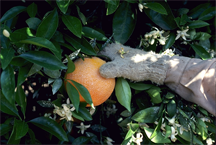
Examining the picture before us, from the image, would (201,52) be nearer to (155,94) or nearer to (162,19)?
(162,19)

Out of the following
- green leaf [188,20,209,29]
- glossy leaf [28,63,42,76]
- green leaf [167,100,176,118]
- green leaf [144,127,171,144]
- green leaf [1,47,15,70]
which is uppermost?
green leaf [188,20,209,29]

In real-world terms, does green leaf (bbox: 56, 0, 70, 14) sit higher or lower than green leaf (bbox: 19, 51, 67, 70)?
higher

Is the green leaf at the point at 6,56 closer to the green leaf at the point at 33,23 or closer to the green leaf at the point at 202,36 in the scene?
the green leaf at the point at 33,23

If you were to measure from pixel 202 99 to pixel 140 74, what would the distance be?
285 mm

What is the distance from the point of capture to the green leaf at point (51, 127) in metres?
0.96

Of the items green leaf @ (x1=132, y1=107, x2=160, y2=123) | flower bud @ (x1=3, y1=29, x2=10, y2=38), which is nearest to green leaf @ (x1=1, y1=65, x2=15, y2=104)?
flower bud @ (x1=3, y1=29, x2=10, y2=38)

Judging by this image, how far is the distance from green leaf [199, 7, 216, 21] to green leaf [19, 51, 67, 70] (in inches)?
33.1

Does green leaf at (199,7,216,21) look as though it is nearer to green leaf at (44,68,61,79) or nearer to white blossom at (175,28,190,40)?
white blossom at (175,28,190,40)

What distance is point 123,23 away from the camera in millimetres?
1114

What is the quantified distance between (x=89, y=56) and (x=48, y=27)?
0.24m

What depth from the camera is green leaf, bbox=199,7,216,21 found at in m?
1.17

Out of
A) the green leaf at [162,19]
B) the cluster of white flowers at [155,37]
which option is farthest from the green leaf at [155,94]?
the green leaf at [162,19]

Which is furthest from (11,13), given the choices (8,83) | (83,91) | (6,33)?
(83,91)

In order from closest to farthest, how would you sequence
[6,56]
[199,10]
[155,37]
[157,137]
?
[6,56], [157,137], [155,37], [199,10]
